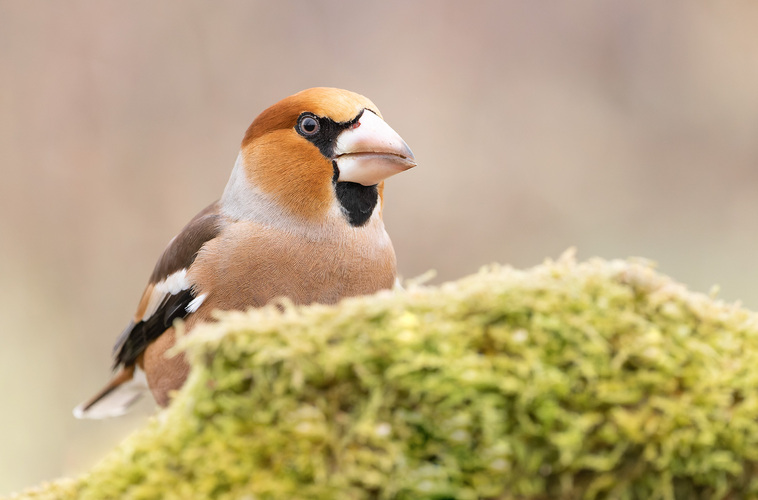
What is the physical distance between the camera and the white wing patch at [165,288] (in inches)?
117

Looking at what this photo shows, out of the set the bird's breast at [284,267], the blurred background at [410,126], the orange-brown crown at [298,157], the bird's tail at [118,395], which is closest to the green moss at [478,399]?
the bird's breast at [284,267]

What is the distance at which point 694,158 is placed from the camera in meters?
8.62

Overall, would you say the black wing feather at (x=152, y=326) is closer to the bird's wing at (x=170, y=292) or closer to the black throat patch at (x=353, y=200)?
the bird's wing at (x=170, y=292)

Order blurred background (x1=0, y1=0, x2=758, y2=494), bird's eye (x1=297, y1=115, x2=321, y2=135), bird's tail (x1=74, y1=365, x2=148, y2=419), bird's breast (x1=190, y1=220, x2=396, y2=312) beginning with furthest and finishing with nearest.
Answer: blurred background (x1=0, y1=0, x2=758, y2=494)
bird's tail (x1=74, y1=365, x2=148, y2=419)
bird's eye (x1=297, y1=115, x2=321, y2=135)
bird's breast (x1=190, y1=220, x2=396, y2=312)

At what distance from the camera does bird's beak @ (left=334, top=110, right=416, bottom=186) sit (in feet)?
9.05

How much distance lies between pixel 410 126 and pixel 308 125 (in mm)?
6041

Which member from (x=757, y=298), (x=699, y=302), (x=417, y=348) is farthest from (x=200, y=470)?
(x=757, y=298)

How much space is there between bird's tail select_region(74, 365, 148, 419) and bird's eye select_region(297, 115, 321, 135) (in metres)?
1.51

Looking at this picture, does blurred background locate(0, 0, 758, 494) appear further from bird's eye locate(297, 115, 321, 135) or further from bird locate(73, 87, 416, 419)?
bird's eye locate(297, 115, 321, 135)

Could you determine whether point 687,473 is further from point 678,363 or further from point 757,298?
point 757,298

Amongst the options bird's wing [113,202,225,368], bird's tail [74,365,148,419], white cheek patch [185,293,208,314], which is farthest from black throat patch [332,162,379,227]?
bird's tail [74,365,148,419]

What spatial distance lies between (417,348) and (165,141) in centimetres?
800

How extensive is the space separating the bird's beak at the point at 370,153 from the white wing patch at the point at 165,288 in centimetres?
78

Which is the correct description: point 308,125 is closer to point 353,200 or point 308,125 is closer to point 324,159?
point 324,159
